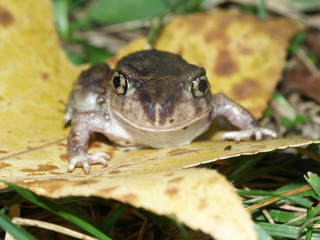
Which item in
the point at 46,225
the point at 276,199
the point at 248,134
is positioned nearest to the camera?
the point at 46,225

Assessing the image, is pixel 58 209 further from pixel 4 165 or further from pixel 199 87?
pixel 199 87

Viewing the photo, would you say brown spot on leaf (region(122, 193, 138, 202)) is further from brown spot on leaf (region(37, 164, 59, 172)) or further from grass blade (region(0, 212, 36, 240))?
brown spot on leaf (region(37, 164, 59, 172))

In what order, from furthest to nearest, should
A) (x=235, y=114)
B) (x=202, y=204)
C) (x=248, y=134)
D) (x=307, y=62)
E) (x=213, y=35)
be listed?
1. (x=307, y=62)
2. (x=213, y=35)
3. (x=235, y=114)
4. (x=248, y=134)
5. (x=202, y=204)

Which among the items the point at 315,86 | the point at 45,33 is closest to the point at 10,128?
the point at 45,33

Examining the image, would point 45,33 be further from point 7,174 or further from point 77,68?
point 7,174

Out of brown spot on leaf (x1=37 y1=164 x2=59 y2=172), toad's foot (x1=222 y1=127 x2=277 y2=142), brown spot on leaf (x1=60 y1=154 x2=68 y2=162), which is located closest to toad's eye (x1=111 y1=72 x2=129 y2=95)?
brown spot on leaf (x1=60 y1=154 x2=68 y2=162)

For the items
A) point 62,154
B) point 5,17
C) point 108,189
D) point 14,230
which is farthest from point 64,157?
point 5,17
